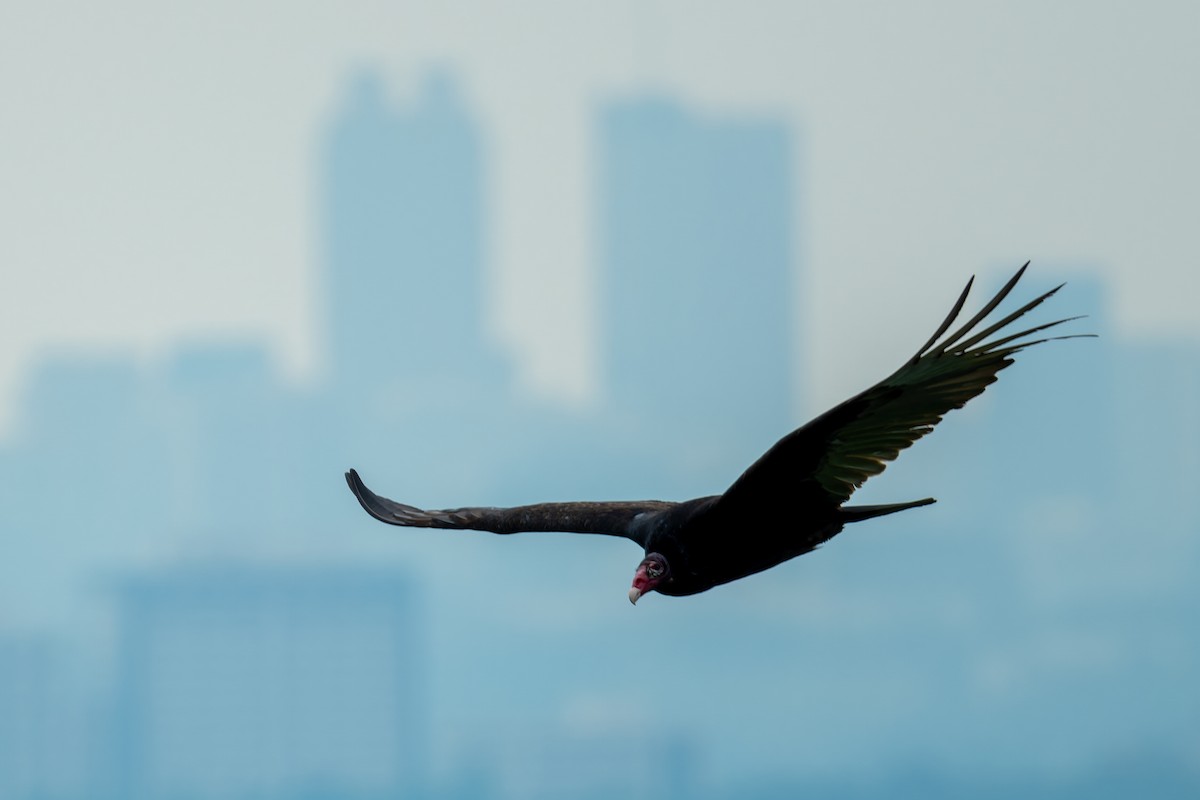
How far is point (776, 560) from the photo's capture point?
34.6ft

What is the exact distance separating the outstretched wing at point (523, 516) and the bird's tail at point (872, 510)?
1.55 m

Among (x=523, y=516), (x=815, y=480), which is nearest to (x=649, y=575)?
(x=815, y=480)

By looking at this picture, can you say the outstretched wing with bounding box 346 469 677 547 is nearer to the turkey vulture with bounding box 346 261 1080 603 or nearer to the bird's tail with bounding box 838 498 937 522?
the turkey vulture with bounding box 346 261 1080 603

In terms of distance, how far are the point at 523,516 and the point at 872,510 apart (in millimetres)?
3011

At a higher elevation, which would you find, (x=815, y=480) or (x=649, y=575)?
(x=815, y=480)

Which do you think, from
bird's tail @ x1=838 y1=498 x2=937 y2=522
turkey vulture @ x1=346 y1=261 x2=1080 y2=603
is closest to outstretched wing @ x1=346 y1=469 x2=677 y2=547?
turkey vulture @ x1=346 y1=261 x2=1080 y2=603

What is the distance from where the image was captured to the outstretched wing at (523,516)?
464 inches

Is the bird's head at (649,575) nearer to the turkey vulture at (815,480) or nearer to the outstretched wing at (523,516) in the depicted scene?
the turkey vulture at (815,480)

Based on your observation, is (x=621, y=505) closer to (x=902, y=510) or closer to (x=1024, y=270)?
(x=902, y=510)

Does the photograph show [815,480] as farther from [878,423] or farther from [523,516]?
[523,516]

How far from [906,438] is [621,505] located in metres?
2.76

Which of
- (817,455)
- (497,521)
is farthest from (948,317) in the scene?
(497,521)

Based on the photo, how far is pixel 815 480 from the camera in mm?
10047

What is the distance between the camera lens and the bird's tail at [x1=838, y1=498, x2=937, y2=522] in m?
10.1
